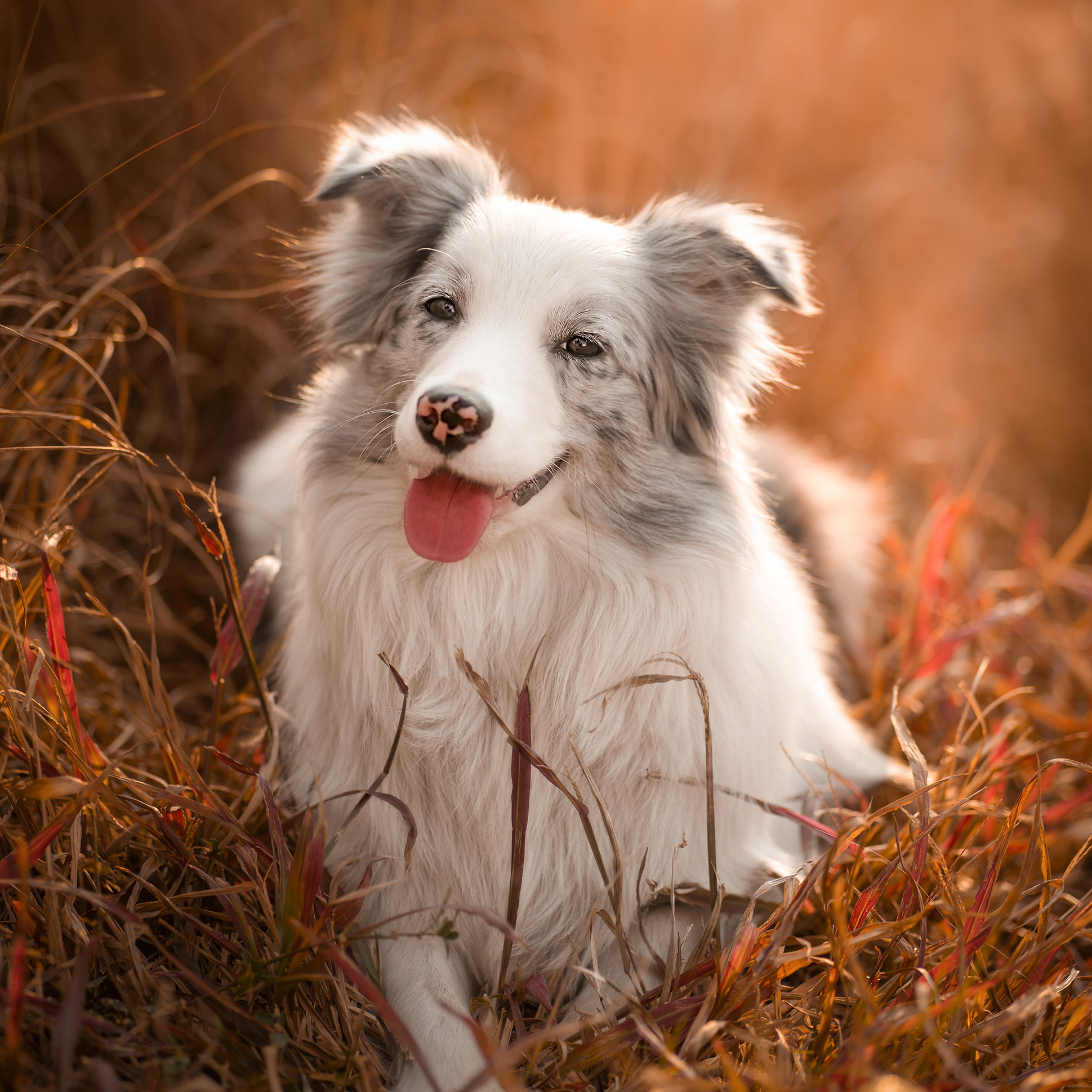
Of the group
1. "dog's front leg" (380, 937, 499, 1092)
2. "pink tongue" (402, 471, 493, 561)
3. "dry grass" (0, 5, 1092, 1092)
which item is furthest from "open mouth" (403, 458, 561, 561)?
"dog's front leg" (380, 937, 499, 1092)

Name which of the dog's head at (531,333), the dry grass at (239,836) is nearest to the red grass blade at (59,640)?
the dry grass at (239,836)

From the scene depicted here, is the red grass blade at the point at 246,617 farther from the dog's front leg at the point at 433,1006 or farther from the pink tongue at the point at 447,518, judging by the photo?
the dog's front leg at the point at 433,1006

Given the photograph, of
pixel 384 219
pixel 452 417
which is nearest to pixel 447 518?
pixel 452 417

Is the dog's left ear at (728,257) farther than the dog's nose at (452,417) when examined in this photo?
Yes

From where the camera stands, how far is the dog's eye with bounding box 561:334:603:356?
221 centimetres

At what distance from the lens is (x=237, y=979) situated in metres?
1.79

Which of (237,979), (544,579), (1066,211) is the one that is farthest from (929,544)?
(1066,211)

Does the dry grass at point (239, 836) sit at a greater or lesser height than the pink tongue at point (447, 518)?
lesser

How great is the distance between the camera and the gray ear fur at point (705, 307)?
2.36 m

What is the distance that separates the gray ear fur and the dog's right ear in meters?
0.53

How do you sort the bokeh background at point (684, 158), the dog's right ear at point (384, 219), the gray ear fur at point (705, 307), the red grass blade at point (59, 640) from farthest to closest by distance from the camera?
the bokeh background at point (684, 158), the dog's right ear at point (384, 219), the gray ear fur at point (705, 307), the red grass blade at point (59, 640)

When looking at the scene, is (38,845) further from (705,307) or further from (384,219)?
(705,307)

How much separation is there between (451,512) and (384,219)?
3.22 ft

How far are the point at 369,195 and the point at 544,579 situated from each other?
118 centimetres
